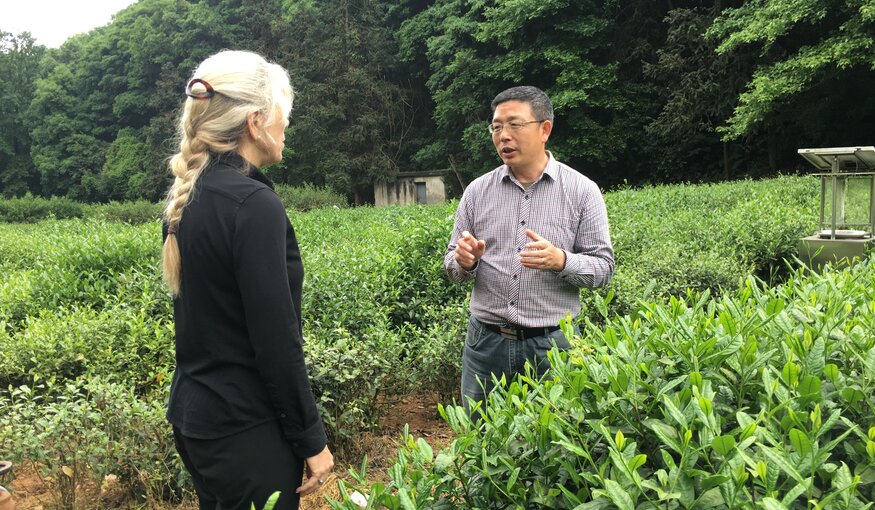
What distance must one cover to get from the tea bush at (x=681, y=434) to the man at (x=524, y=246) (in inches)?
39.5

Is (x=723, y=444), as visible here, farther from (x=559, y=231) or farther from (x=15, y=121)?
(x=15, y=121)

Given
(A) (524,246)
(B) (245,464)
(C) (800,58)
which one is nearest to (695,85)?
(C) (800,58)

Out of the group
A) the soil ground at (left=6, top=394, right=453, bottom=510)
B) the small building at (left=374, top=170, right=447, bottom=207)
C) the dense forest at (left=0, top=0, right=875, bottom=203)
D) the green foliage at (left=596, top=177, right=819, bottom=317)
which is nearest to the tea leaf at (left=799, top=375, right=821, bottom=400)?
the soil ground at (left=6, top=394, right=453, bottom=510)

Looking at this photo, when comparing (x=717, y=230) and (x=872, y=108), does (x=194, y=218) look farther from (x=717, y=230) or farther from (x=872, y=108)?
(x=872, y=108)

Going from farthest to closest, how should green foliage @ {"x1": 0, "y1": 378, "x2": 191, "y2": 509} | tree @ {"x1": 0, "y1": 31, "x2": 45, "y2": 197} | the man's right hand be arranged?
tree @ {"x1": 0, "y1": 31, "x2": 45, "y2": 197} → green foliage @ {"x1": 0, "y1": 378, "x2": 191, "y2": 509} → the man's right hand

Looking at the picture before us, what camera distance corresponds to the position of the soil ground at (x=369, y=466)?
12.0ft

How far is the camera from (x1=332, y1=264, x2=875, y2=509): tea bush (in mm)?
1352

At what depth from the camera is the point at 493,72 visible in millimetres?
29625

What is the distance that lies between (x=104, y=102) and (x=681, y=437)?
180 ft

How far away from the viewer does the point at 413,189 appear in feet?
114

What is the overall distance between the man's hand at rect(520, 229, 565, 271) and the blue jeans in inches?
14.5

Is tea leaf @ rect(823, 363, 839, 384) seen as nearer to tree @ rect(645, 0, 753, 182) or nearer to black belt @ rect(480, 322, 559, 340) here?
black belt @ rect(480, 322, 559, 340)

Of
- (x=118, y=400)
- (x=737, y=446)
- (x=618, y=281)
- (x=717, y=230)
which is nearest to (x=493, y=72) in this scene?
(x=717, y=230)

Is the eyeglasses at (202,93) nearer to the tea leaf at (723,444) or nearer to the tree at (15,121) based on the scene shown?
the tea leaf at (723,444)
